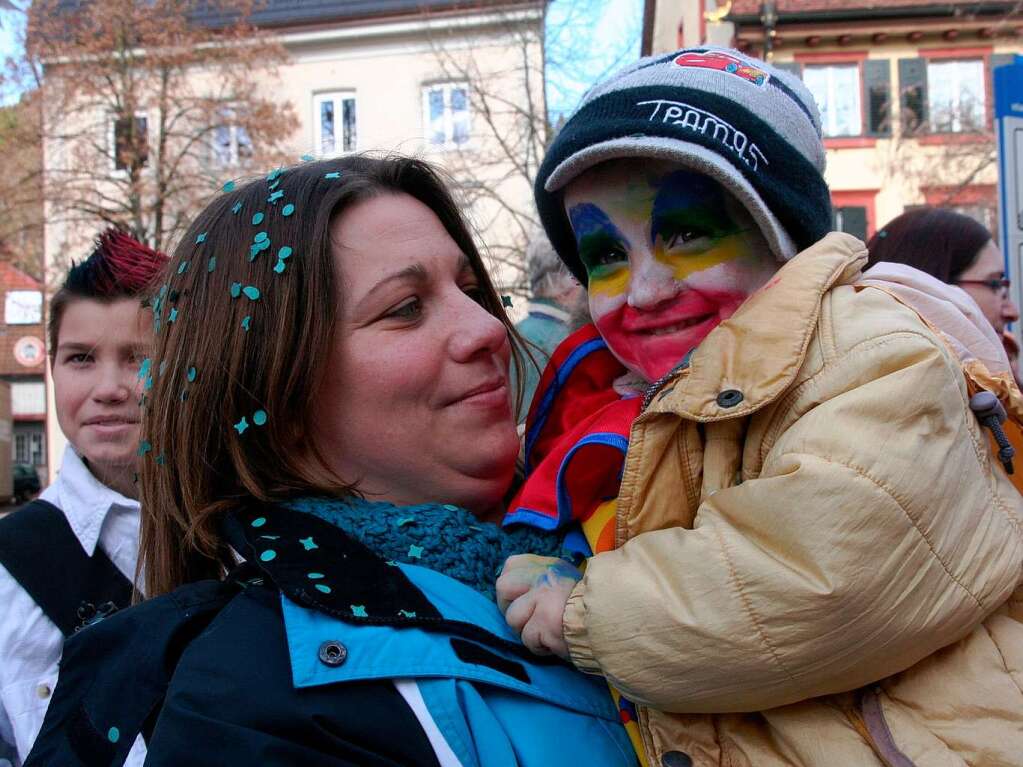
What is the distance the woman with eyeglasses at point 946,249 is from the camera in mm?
3689

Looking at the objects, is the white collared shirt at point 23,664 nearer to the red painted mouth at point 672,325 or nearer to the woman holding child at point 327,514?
the woman holding child at point 327,514

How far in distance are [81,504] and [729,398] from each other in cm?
204

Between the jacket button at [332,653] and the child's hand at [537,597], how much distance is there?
28 cm

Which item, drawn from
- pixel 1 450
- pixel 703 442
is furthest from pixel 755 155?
pixel 1 450

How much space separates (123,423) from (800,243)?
2.25m

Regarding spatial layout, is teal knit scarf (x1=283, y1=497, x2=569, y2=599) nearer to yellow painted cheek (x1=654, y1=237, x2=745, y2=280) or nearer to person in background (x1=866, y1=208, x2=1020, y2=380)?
yellow painted cheek (x1=654, y1=237, x2=745, y2=280)

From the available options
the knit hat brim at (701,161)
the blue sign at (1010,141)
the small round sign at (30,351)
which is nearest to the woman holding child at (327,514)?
the knit hat brim at (701,161)

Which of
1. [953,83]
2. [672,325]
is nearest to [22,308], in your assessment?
[953,83]

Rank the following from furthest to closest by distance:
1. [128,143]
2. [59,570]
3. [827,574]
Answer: [128,143] < [59,570] < [827,574]

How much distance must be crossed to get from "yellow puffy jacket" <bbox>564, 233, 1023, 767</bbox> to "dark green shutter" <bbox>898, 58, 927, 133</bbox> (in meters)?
18.8

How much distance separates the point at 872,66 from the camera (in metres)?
18.7

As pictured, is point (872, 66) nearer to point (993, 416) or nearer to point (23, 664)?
point (993, 416)

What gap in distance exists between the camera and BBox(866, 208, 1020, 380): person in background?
3.69 m

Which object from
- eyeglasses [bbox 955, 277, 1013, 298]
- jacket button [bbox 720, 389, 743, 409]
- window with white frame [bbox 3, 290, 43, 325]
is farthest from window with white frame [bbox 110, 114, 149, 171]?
jacket button [bbox 720, 389, 743, 409]
